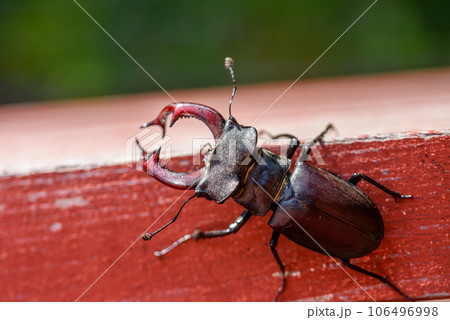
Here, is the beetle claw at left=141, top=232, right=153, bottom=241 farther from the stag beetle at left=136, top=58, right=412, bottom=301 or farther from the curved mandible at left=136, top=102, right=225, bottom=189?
the curved mandible at left=136, top=102, right=225, bottom=189

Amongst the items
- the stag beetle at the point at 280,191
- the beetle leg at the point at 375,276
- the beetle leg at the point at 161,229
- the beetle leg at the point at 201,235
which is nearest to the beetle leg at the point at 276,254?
the stag beetle at the point at 280,191

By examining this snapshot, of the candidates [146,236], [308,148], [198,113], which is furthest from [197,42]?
[146,236]

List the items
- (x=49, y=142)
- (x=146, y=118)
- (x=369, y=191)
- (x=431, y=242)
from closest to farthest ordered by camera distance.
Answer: (x=431, y=242) < (x=369, y=191) < (x=49, y=142) < (x=146, y=118)

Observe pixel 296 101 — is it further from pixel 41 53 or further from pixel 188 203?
pixel 41 53

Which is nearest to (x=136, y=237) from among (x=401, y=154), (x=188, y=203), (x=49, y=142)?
(x=188, y=203)

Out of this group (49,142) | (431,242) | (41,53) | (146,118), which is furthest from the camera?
(41,53)

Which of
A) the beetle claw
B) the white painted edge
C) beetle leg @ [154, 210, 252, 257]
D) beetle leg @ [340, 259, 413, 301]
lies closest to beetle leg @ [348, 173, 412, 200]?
the white painted edge
